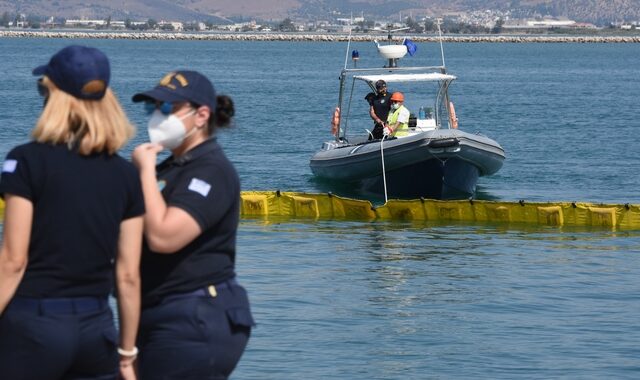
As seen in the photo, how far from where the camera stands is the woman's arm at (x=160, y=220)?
4.56 m

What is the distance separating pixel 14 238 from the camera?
4.38 m

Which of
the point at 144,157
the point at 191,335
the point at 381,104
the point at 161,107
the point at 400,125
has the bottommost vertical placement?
the point at 400,125

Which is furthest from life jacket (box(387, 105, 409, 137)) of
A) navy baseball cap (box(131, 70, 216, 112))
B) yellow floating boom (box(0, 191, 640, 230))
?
navy baseball cap (box(131, 70, 216, 112))

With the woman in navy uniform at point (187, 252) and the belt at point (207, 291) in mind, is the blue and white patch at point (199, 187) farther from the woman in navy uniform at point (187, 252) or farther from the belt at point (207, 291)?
the belt at point (207, 291)

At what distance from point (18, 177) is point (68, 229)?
25cm

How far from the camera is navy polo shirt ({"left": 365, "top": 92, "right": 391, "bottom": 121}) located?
65.6 feet

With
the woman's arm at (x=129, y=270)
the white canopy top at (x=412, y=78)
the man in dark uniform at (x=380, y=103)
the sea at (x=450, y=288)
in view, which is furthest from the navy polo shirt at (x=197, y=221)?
the white canopy top at (x=412, y=78)

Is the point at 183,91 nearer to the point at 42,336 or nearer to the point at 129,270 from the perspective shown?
the point at 129,270

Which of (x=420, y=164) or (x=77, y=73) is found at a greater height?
(x=77, y=73)

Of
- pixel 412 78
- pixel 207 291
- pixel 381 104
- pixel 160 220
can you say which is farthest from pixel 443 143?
pixel 160 220

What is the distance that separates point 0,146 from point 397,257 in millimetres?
20136

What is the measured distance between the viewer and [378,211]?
18625 mm

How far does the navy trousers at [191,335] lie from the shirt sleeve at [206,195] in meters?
0.26

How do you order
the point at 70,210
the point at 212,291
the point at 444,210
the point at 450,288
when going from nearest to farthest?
the point at 70,210, the point at 212,291, the point at 450,288, the point at 444,210
